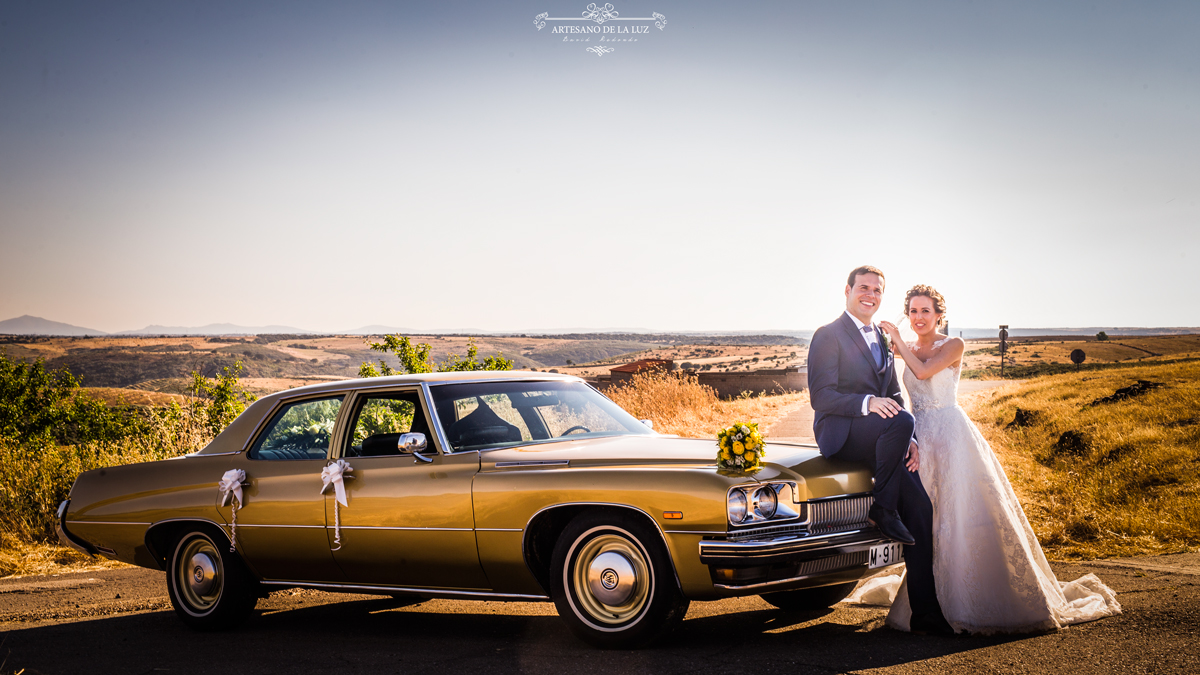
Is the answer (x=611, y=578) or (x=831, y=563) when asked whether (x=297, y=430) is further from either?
(x=831, y=563)

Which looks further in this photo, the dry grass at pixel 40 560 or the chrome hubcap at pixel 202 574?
the dry grass at pixel 40 560

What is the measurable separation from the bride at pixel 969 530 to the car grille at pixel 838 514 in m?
0.63

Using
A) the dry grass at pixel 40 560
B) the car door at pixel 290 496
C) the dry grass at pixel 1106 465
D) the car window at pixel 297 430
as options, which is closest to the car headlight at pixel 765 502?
the car door at pixel 290 496

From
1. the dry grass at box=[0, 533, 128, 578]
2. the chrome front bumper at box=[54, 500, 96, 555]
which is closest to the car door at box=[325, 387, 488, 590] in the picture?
the chrome front bumper at box=[54, 500, 96, 555]

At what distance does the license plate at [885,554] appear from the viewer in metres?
5.00

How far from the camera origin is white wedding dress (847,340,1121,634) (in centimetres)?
521

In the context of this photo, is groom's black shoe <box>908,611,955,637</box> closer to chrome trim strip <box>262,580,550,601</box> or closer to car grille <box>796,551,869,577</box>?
car grille <box>796,551,869,577</box>

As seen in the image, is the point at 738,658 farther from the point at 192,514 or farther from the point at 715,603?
the point at 192,514

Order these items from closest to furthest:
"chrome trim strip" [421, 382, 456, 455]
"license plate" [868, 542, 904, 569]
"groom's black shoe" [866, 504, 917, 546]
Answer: "license plate" [868, 542, 904, 569] → "groom's black shoe" [866, 504, 917, 546] → "chrome trim strip" [421, 382, 456, 455]

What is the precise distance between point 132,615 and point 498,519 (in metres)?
3.65

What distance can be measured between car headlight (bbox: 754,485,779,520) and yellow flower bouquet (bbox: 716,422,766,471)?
0.43 feet

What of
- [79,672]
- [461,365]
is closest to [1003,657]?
[79,672]

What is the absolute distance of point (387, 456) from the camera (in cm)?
576

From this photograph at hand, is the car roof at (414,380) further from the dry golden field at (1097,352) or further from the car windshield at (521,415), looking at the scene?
the dry golden field at (1097,352)
